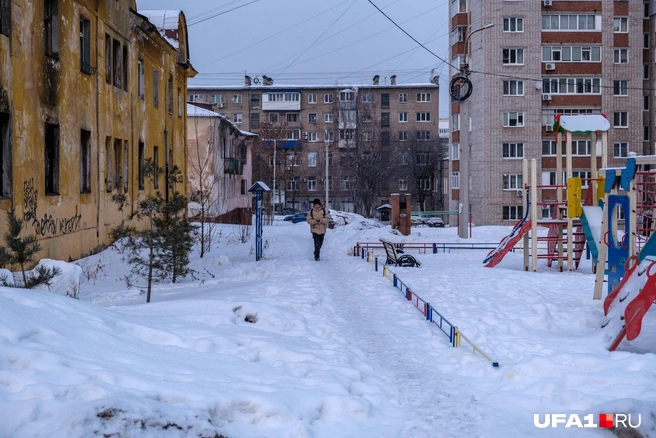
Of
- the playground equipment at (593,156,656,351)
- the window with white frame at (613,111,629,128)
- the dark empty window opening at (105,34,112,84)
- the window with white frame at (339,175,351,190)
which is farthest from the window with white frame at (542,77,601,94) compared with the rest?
the playground equipment at (593,156,656,351)

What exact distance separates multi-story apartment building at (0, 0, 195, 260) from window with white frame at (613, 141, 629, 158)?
3392 centimetres

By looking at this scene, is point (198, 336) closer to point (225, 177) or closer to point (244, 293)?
point (244, 293)

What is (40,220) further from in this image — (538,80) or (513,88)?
(538,80)

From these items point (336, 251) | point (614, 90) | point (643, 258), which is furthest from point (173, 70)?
point (614, 90)

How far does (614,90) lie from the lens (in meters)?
49.8

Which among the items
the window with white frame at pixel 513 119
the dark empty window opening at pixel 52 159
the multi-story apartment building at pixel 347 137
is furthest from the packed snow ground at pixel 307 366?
the multi-story apartment building at pixel 347 137

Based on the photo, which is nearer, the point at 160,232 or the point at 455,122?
the point at 160,232

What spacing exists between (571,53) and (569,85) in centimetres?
209

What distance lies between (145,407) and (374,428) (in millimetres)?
2072

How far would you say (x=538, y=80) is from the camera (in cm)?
4862

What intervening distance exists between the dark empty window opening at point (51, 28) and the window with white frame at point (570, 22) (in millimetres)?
38812

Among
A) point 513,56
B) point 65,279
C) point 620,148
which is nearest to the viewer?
point 65,279

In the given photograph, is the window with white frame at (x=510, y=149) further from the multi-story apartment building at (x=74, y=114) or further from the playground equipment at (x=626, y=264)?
the playground equipment at (x=626, y=264)

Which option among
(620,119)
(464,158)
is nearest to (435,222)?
(620,119)
